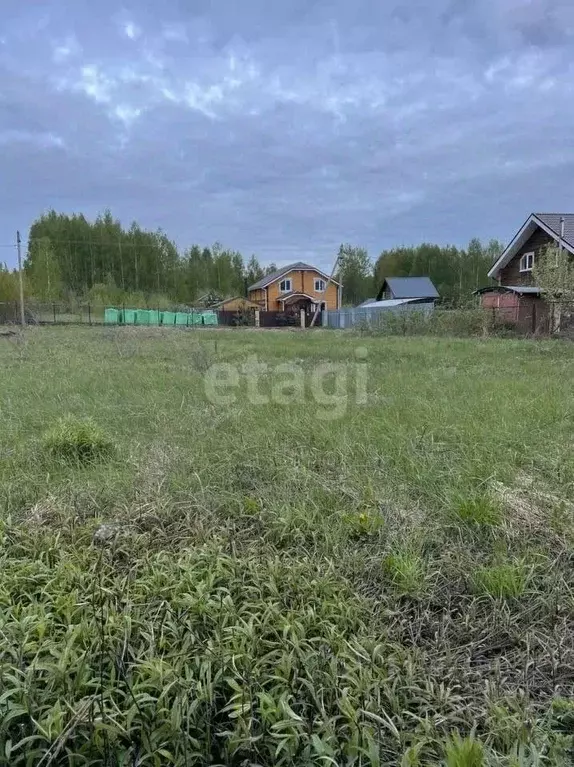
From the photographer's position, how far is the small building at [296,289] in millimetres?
34719

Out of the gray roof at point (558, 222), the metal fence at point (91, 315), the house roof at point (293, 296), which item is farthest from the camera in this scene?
the house roof at point (293, 296)

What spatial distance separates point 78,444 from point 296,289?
33.8 m

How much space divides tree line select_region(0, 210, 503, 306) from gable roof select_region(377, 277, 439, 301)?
2209 millimetres

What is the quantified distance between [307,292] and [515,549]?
35230 mm

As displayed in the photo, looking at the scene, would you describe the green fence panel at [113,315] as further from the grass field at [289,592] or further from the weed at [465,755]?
the weed at [465,755]

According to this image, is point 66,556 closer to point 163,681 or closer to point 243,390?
point 163,681

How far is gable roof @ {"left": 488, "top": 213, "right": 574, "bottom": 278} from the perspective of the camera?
16031mm

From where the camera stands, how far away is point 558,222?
54.9 feet

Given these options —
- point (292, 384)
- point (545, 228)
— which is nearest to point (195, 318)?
point (545, 228)

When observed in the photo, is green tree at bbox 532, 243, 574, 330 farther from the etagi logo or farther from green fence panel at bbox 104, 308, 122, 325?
green fence panel at bbox 104, 308, 122, 325

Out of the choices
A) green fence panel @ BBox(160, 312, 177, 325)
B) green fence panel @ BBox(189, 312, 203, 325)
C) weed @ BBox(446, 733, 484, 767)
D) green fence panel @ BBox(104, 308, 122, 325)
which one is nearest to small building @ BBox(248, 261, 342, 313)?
green fence panel @ BBox(189, 312, 203, 325)

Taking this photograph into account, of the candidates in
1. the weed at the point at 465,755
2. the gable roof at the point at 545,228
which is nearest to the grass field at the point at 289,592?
the weed at the point at 465,755

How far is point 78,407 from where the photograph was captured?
4637mm

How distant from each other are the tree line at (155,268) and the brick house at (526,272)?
8726 mm
